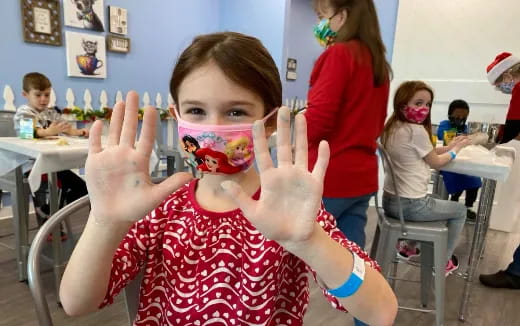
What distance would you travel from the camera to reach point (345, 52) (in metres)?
1.26

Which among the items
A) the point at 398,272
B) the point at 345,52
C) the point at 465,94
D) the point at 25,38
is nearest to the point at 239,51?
the point at 345,52

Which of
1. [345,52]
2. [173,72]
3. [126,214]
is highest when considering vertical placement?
[345,52]

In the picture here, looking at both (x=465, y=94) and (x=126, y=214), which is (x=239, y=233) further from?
(x=465, y=94)

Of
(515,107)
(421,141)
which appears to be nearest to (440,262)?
(421,141)

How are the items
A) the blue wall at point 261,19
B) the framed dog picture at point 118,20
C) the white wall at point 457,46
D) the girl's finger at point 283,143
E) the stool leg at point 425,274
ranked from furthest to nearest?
the blue wall at point 261,19 → the framed dog picture at point 118,20 → the white wall at point 457,46 → the stool leg at point 425,274 → the girl's finger at point 283,143

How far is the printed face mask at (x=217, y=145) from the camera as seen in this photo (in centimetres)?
68

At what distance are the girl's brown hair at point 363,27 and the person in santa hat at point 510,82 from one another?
4.08ft

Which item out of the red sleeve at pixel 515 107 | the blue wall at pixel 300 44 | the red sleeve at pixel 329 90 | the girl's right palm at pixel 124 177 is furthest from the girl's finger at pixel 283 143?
the blue wall at pixel 300 44

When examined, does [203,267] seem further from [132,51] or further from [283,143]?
[132,51]

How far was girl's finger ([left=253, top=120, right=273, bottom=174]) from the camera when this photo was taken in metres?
0.50

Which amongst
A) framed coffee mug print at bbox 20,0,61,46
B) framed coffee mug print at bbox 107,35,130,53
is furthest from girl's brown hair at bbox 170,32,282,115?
framed coffee mug print at bbox 107,35,130,53

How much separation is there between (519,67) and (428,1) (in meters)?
1.50

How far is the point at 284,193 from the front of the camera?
1.66 feet

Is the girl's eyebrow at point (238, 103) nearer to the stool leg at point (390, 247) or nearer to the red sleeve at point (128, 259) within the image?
the red sleeve at point (128, 259)
